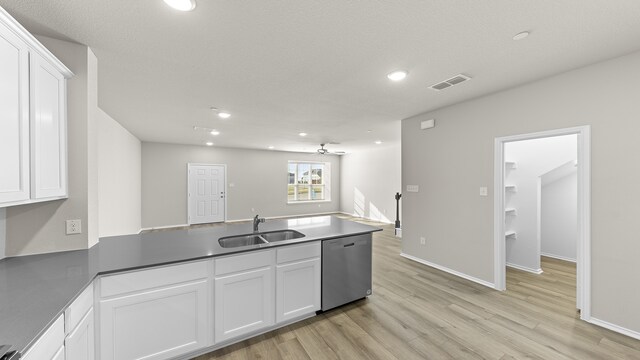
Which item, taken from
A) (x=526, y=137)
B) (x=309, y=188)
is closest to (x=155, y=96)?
(x=526, y=137)

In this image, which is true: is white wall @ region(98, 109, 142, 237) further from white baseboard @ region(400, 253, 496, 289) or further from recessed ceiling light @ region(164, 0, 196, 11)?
white baseboard @ region(400, 253, 496, 289)

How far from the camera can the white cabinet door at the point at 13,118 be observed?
1277 mm

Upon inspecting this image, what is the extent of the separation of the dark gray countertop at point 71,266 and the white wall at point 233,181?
537 cm

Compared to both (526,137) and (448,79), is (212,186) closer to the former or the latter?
(448,79)

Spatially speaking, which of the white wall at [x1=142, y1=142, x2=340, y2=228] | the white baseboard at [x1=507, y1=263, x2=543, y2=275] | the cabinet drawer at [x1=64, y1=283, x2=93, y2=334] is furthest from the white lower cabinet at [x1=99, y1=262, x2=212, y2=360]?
the white wall at [x1=142, y1=142, x2=340, y2=228]

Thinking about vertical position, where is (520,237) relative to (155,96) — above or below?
below

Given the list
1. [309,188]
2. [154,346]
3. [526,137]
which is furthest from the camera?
[309,188]

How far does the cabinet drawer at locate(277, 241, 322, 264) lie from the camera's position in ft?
7.55

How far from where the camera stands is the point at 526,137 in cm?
287

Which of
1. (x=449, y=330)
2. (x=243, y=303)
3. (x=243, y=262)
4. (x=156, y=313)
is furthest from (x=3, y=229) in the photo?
(x=449, y=330)

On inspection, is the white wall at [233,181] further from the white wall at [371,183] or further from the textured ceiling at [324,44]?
the textured ceiling at [324,44]

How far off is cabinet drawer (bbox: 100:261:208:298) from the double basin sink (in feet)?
1.56

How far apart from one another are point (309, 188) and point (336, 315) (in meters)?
7.19

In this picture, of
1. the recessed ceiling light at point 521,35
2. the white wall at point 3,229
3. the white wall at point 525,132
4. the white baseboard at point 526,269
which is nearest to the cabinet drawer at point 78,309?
the white wall at point 3,229
